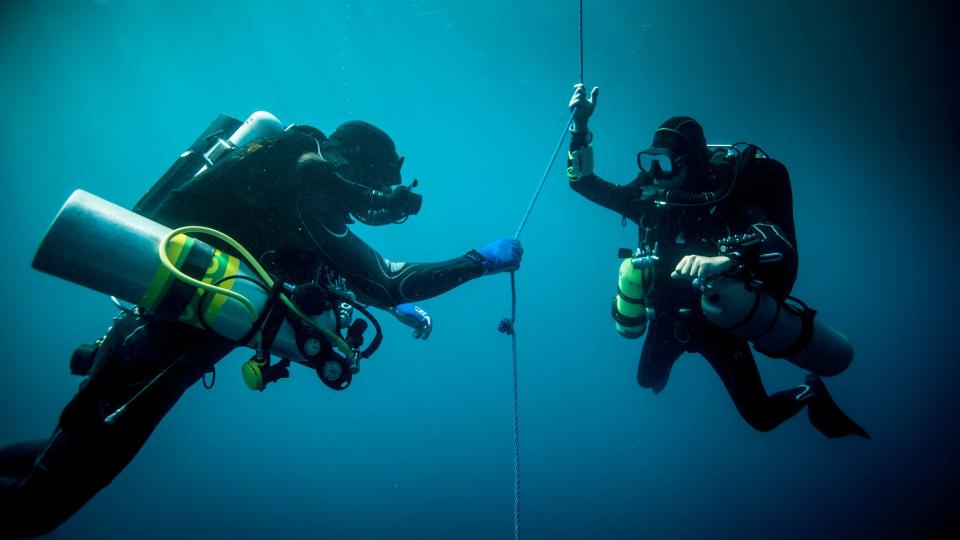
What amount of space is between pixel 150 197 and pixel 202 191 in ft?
2.42

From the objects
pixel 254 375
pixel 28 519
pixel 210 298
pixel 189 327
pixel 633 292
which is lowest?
pixel 28 519

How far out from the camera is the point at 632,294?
13.6 feet

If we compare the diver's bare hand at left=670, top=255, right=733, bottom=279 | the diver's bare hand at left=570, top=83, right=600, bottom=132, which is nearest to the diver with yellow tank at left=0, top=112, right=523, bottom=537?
the diver's bare hand at left=670, top=255, right=733, bottom=279

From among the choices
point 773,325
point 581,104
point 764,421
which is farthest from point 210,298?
point 764,421

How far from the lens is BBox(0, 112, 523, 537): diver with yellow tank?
205cm

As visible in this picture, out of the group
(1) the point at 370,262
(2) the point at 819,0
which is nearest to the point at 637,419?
(2) the point at 819,0

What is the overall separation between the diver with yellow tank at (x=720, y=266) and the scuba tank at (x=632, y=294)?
1 cm

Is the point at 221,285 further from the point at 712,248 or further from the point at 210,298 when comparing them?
the point at 712,248

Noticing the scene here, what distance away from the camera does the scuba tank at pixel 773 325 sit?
9.58 feet

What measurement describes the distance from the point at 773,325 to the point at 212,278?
4.12 meters

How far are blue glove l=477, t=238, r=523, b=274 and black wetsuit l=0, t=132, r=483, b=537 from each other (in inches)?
15.5

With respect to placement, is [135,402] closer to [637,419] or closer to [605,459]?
[605,459]

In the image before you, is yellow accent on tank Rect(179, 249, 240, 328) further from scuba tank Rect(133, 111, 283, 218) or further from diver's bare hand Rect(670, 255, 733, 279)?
diver's bare hand Rect(670, 255, 733, 279)

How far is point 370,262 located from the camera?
2740 millimetres
